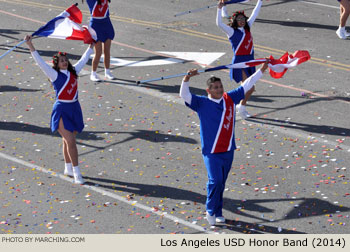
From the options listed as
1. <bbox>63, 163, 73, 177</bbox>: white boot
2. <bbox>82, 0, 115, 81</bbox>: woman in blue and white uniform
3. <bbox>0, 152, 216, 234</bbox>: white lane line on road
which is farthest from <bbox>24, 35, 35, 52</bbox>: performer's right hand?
<bbox>82, 0, 115, 81</bbox>: woman in blue and white uniform

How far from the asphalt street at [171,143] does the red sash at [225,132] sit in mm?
1075

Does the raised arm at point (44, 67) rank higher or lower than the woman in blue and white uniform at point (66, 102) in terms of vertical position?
higher

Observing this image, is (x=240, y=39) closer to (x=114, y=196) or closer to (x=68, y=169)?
(x=68, y=169)

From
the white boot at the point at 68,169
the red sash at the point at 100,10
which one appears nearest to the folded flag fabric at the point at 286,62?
the white boot at the point at 68,169

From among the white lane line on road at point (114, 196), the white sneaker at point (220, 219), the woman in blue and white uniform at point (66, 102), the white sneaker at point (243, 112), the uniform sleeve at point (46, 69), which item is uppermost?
the uniform sleeve at point (46, 69)

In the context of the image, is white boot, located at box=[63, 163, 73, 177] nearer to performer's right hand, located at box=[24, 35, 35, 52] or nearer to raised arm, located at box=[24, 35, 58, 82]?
raised arm, located at box=[24, 35, 58, 82]

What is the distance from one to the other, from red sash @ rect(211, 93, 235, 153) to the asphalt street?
1.07 meters

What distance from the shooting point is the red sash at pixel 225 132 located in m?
9.75

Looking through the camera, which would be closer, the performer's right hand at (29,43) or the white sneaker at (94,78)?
the performer's right hand at (29,43)

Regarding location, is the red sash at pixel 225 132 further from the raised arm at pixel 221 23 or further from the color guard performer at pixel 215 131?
the raised arm at pixel 221 23

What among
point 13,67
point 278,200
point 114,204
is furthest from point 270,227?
point 13,67

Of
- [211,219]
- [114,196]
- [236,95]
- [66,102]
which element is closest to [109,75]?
[66,102]

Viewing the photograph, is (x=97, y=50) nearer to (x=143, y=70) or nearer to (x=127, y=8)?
(x=143, y=70)

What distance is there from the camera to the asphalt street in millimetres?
10281
